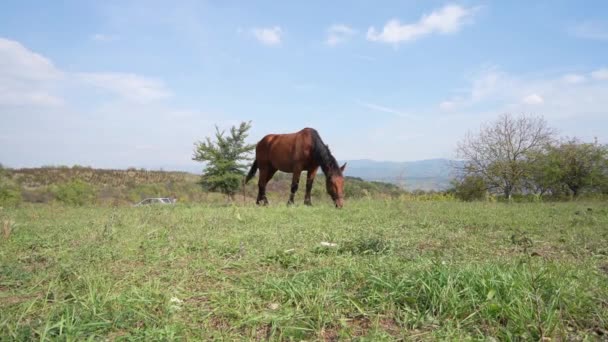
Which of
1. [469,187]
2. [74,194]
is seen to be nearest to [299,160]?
[469,187]

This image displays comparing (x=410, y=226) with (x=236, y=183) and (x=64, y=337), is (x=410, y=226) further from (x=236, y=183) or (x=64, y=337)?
(x=236, y=183)

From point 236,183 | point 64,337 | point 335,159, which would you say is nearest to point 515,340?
→ point 64,337

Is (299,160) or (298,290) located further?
(299,160)

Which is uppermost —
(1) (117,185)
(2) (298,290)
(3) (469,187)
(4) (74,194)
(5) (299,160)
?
(5) (299,160)

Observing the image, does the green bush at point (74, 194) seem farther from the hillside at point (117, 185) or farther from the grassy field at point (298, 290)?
the grassy field at point (298, 290)

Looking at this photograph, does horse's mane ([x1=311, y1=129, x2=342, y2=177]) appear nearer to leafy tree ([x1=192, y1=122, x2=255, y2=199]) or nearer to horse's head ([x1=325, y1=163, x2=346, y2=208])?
horse's head ([x1=325, y1=163, x2=346, y2=208])

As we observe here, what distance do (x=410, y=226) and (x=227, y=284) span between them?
3.49 m

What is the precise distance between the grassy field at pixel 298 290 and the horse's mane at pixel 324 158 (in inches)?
210

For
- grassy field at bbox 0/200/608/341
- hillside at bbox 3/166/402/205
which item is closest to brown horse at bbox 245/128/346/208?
grassy field at bbox 0/200/608/341

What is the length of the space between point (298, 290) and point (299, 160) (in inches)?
311

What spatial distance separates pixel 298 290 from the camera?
2.34 meters

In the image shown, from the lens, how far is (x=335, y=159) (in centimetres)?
952

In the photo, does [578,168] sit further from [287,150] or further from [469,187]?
[287,150]

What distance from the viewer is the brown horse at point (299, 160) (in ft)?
30.1
